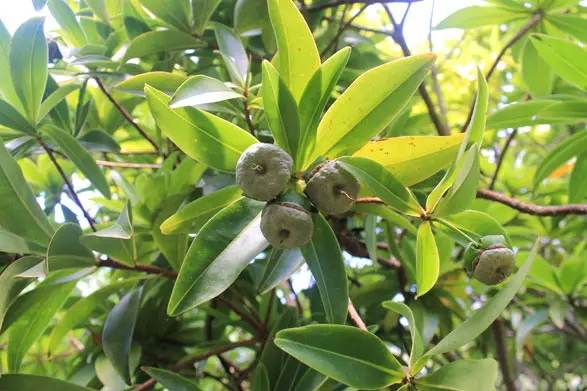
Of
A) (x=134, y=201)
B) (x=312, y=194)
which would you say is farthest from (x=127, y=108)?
(x=312, y=194)

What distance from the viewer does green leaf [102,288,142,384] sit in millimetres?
915

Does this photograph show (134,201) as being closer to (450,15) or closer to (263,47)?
(263,47)

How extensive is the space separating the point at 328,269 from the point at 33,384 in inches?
20.2

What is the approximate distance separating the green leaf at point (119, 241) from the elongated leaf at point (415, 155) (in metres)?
0.40

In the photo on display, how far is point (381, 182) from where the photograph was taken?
2.17 feet

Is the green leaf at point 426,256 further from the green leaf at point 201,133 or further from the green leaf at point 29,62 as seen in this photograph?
the green leaf at point 29,62

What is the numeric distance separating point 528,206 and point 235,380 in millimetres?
777

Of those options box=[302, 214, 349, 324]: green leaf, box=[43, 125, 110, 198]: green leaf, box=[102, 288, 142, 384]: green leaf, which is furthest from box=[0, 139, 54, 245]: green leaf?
box=[302, 214, 349, 324]: green leaf

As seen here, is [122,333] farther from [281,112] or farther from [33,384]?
[281,112]

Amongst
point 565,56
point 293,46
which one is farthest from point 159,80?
point 565,56

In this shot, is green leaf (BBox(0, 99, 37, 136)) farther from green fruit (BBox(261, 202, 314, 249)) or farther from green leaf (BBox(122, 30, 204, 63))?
green fruit (BBox(261, 202, 314, 249))

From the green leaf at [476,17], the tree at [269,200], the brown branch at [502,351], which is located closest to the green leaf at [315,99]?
the tree at [269,200]

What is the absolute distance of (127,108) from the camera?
4.46ft

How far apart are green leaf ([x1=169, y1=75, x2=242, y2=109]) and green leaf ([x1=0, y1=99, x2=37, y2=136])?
0.44 m
